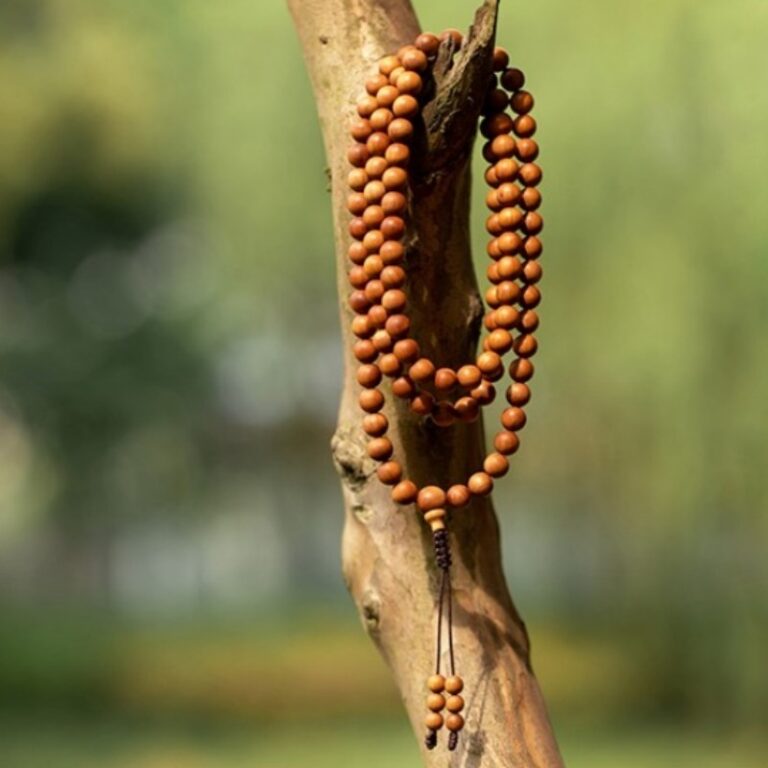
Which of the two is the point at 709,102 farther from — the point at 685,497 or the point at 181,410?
the point at 181,410

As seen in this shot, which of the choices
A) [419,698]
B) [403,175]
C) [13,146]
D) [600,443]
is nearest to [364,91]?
[403,175]

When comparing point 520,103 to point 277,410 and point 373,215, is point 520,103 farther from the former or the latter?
point 277,410

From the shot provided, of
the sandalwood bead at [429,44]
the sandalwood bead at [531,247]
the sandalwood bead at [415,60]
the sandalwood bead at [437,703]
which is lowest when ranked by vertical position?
the sandalwood bead at [437,703]

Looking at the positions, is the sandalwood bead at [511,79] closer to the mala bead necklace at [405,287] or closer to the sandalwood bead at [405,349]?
the mala bead necklace at [405,287]

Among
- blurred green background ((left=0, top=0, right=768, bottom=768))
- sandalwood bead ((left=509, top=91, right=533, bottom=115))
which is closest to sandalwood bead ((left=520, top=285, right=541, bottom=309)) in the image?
sandalwood bead ((left=509, top=91, right=533, bottom=115))

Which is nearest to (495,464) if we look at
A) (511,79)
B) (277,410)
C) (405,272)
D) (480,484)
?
(480,484)

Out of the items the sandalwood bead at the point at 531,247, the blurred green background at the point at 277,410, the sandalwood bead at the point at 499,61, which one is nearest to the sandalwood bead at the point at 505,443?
the sandalwood bead at the point at 531,247
